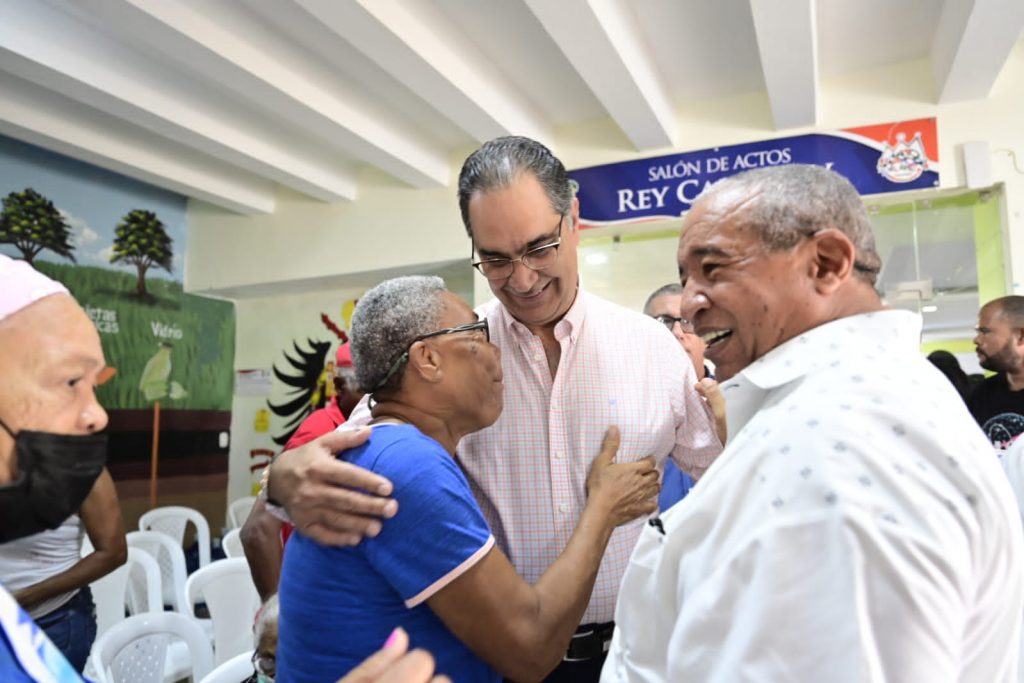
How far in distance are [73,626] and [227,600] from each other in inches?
36.0

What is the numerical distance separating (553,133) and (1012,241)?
2.76m

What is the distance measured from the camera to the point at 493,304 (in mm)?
1607

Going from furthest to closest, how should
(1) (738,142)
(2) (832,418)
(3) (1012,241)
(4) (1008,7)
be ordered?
1. (1) (738,142)
2. (3) (1012,241)
3. (4) (1008,7)
4. (2) (832,418)

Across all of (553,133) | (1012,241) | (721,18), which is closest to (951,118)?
(1012,241)

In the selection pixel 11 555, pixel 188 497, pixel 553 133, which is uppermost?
pixel 553 133

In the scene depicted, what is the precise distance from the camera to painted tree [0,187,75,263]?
14.7 ft

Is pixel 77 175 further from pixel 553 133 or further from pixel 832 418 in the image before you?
pixel 832 418

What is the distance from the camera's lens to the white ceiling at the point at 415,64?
3.00 metres

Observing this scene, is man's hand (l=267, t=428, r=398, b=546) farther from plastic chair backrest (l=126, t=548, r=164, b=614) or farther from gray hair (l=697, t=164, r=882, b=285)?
plastic chair backrest (l=126, t=548, r=164, b=614)

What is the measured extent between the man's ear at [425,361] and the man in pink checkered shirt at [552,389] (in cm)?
25

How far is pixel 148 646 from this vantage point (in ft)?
7.43

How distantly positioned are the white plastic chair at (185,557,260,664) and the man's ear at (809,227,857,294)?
8.75 ft

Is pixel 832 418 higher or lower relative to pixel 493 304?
lower

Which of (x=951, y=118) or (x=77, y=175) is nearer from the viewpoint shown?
(x=951, y=118)
